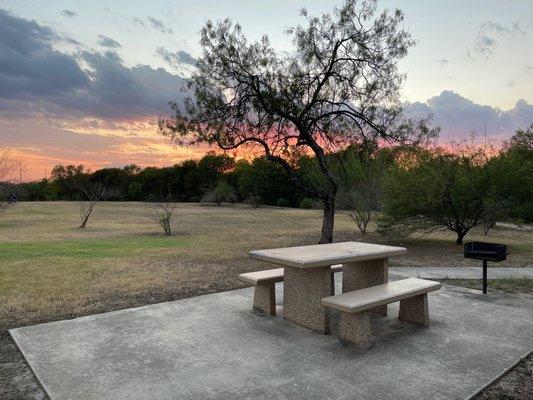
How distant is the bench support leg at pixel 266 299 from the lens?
4770 mm

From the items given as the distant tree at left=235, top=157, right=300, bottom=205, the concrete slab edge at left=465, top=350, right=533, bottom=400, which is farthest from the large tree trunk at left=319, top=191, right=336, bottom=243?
the distant tree at left=235, top=157, right=300, bottom=205

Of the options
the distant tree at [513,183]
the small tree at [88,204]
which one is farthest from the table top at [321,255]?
the small tree at [88,204]

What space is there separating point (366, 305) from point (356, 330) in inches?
10.4

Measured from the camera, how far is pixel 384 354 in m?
3.68

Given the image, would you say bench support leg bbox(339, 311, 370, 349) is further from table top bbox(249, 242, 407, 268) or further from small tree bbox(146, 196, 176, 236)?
small tree bbox(146, 196, 176, 236)

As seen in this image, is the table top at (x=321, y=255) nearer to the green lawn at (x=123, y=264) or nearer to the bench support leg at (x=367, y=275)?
the bench support leg at (x=367, y=275)

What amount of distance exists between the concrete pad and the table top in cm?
72

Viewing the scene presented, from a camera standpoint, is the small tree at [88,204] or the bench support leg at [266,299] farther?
the small tree at [88,204]

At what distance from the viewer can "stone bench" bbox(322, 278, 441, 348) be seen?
3.79 meters

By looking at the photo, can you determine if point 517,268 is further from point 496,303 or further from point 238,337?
point 238,337

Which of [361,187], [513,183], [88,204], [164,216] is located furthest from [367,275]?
[88,204]

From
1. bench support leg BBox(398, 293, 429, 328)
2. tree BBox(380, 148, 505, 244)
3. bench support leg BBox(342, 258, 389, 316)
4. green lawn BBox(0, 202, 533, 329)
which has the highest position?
tree BBox(380, 148, 505, 244)

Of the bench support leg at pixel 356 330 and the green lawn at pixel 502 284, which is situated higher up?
the bench support leg at pixel 356 330

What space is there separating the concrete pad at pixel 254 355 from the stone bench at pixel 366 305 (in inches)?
4.9
